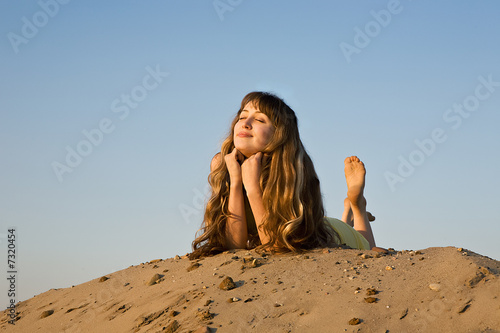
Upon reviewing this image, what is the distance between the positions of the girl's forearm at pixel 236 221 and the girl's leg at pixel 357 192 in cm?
229

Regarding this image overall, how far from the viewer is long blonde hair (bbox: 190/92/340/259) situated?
5.00m

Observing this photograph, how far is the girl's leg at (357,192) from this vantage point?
694cm

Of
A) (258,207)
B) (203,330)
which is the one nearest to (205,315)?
(203,330)

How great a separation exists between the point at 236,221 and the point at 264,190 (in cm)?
45

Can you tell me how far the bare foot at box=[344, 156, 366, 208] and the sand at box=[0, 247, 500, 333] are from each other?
2133mm

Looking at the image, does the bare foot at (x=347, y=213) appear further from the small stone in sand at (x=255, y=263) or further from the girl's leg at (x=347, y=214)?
the small stone in sand at (x=255, y=263)

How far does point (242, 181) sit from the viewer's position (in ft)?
17.1

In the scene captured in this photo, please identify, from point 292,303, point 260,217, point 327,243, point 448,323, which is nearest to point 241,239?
point 260,217

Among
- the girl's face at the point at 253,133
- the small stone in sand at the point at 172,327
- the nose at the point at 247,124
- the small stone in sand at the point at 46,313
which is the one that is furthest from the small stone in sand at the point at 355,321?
the small stone in sand at the point at 46,313

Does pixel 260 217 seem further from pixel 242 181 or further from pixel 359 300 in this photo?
pixel 359 300

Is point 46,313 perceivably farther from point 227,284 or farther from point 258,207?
point 258,207

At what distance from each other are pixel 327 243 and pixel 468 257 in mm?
1431

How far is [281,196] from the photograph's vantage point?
16.6ft

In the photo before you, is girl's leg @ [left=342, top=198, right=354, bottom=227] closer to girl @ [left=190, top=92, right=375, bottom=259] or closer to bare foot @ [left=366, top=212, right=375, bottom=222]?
bare foot @ [left=366, top=212, right=375, bottom=222]
